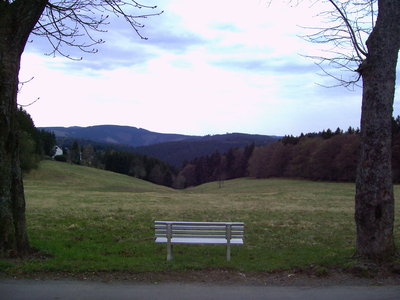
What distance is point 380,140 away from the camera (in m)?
7.18

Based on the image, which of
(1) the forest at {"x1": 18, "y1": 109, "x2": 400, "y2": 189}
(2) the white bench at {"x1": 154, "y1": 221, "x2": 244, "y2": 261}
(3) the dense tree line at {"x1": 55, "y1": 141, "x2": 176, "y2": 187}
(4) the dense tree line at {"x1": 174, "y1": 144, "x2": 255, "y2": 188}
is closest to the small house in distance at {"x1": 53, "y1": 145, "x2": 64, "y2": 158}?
(3) the dense tree line at {"x1": 55, "y1": 141, "x2": 176, "y2": 187}

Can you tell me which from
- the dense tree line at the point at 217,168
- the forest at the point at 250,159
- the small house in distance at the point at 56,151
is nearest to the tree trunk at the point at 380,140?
the forest at the point at 250,159

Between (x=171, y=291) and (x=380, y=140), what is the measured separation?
174 inches

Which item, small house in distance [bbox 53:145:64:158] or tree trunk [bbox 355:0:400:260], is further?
small house in distance [bbox 53:145:64:158]

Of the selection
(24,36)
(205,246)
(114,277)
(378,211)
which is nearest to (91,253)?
(114,277)

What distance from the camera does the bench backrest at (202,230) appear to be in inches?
314

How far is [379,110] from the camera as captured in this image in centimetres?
719

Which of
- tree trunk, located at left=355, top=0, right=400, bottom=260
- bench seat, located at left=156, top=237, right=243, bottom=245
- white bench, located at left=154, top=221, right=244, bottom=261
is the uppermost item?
tree trunk, located at left=355, top=0, right=400, bottom=260

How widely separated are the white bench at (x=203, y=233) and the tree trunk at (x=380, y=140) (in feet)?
7.78

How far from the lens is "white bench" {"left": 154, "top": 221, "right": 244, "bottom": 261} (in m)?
7.94

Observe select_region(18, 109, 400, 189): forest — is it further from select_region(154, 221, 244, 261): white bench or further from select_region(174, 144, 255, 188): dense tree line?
select_region(154, 221, 244, 261): white bench

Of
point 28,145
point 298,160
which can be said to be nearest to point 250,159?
point 298,160

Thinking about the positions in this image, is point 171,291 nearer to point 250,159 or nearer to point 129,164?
point 250,159

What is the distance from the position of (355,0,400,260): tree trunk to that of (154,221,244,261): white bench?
7.78 ft
